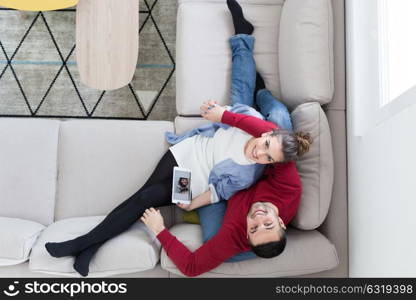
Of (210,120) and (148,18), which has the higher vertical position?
(148,18)

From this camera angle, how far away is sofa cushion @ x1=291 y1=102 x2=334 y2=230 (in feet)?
6.36

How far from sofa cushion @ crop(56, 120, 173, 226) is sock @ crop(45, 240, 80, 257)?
25cm

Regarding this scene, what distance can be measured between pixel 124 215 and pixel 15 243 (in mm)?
502

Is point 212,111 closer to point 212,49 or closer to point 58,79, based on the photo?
A: point 212,49

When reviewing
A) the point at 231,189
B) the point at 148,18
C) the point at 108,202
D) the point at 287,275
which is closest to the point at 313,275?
the point at 287,275

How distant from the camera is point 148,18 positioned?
104 inches

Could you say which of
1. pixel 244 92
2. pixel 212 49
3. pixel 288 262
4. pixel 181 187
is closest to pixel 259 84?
pixel 244 92

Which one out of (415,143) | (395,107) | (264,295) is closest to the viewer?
(415,143)

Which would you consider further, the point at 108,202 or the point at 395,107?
A: the point at 108,202

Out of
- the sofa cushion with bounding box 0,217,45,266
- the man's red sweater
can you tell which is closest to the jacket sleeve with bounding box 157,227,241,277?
the man's red sweater

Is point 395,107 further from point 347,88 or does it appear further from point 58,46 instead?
point 58,46

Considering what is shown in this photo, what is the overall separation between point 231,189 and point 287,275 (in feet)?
1.54

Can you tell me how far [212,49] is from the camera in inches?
88.6

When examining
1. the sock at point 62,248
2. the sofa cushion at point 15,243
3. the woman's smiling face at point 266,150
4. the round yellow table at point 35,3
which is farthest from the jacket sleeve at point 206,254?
the round yellow table at point 35,3
